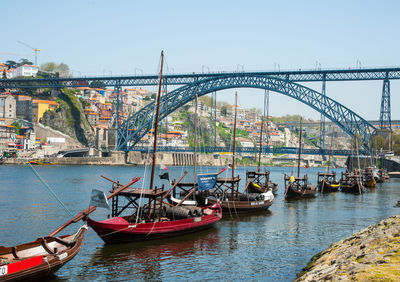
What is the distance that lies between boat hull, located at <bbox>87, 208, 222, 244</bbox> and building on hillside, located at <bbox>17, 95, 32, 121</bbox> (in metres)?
98.3

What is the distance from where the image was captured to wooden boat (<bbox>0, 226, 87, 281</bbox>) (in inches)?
558

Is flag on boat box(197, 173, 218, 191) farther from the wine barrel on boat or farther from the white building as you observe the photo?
the white building

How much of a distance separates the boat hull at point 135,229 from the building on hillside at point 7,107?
98969mm

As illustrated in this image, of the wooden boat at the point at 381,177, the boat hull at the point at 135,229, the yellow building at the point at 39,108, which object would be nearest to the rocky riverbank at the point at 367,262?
the boat hull at the point at 135,229

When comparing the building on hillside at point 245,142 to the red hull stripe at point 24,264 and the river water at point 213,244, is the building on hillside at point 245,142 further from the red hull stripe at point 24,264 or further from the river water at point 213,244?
the red hull stripe at point 24,264

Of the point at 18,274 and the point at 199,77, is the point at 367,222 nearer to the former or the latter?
the point at 18,274

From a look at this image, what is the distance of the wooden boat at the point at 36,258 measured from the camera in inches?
558

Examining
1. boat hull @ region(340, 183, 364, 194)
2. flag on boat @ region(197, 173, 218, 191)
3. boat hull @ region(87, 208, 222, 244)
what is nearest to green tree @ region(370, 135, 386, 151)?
boat hull @ region(340, 183, 364, 194)

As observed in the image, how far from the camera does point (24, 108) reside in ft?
379

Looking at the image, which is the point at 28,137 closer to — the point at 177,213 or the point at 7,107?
the point at 7,107

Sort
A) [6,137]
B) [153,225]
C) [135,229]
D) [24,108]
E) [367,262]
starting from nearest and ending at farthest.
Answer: [367,262] → [135,229] → [153,225] → [6,137] → [24,108]

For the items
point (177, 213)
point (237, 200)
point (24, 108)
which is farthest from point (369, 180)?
point (24, 108)

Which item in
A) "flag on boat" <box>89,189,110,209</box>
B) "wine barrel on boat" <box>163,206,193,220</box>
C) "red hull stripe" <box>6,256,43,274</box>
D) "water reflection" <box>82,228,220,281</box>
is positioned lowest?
"water reflection" <box>82,228,220,281</box>

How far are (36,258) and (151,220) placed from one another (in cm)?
823
